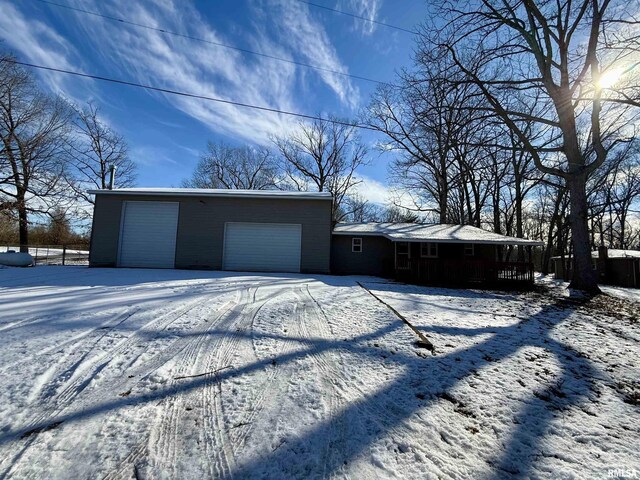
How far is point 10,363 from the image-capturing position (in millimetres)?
2717

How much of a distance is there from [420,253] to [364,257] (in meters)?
2.98

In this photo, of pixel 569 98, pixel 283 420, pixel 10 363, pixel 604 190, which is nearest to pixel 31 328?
pixel 10 363

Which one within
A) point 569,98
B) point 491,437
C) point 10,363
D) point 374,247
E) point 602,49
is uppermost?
point 602,49

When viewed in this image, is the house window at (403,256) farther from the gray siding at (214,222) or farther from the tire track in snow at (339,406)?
the tire track in snow at (339,406)

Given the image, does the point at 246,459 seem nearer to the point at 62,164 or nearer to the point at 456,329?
the point at 456,329

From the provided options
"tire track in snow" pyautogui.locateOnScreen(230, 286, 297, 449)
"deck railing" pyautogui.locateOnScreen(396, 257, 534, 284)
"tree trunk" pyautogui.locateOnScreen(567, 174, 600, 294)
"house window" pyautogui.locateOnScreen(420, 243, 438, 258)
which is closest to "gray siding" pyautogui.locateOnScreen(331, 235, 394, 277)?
"house window" pyautogui.locateOnScreen(420, 243, 438, 258)

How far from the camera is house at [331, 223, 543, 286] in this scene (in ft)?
40.3

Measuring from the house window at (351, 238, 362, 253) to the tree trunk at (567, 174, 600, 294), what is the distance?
28.4 ft

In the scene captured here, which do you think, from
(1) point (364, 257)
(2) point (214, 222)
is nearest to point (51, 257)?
(2) point (214, 222)

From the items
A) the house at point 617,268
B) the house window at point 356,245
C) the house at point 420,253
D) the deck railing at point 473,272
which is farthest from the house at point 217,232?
the house at point 617,268

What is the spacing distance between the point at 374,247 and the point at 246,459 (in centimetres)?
1394

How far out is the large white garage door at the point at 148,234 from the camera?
13242 mm

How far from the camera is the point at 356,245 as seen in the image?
1516 centimetres

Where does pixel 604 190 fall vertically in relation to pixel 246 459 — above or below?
above
